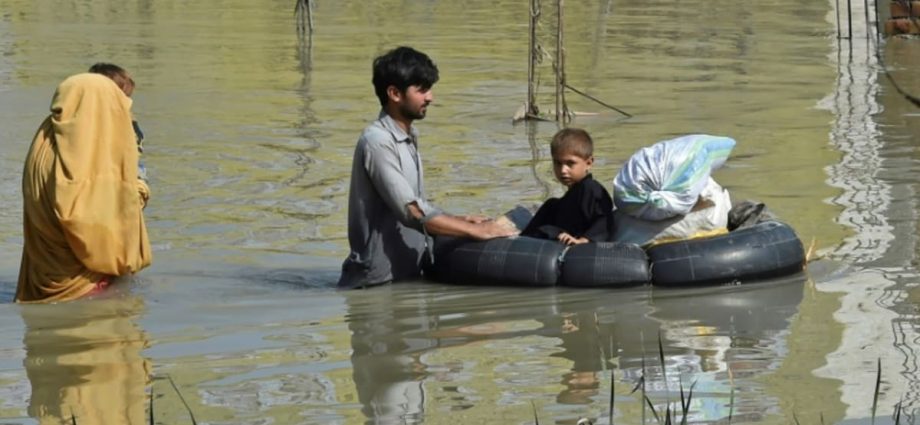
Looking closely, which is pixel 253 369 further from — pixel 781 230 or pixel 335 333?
pixel 781 230

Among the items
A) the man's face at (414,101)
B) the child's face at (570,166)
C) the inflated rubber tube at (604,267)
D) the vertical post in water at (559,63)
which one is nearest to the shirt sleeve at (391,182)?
the man's face at (414,101)

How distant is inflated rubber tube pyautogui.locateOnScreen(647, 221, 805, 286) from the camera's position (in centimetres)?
885

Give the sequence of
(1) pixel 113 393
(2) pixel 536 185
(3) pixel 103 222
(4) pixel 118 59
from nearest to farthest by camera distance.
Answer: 1. (1) pixel 113 393
2. (3) pixel 103 222
3. (2) pixel 536 185
4. (4) pixel 118 59

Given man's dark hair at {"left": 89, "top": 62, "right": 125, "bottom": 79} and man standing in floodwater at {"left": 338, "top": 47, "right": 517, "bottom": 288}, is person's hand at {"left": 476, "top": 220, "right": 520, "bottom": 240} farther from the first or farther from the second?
man's dark hair at {"left": 89, "top": 62, "right": 125, "bottom": 79}

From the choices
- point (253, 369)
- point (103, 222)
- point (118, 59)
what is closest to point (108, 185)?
point (103, 222)

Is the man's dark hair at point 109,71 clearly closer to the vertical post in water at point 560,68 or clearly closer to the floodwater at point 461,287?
the floodwater at point 461,287

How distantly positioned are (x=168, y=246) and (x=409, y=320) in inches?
127

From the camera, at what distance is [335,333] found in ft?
26.2

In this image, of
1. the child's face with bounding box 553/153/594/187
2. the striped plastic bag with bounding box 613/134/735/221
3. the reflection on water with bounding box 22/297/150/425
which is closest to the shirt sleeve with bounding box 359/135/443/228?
the child's face with bounding box 553/153/594/187

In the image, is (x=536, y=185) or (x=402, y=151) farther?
(x=536, y=185)

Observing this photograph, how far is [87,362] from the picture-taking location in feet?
24.1

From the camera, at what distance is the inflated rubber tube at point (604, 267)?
8.84m

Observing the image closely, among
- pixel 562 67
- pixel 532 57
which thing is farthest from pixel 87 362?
pixel 562 67

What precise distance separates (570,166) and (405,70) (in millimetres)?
931
